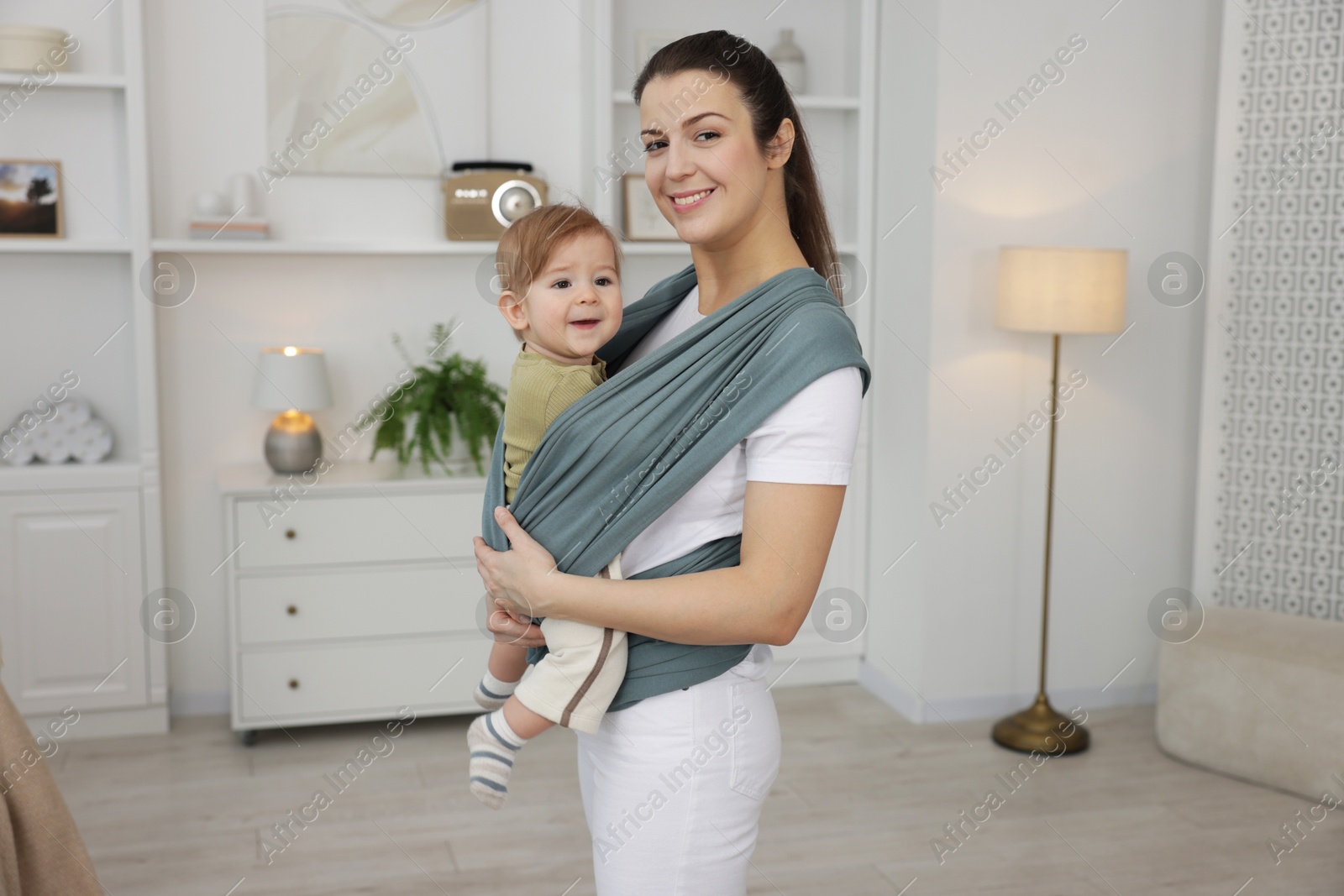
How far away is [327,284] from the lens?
3625mm

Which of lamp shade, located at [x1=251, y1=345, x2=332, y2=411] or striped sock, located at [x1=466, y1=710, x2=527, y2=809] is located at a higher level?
lamp shade, located at [x1=251, y1=345, x2=332, y2=411]

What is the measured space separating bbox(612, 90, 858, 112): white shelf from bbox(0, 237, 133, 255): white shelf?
4.96 feet

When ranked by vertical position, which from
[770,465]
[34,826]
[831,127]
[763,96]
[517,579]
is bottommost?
[34,826]

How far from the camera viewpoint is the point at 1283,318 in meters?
3.38

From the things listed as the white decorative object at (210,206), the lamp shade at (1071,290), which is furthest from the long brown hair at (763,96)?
the white decorative object at (210,206)

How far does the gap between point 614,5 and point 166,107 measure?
4.66ft

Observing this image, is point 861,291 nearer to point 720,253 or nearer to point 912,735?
point 912,735

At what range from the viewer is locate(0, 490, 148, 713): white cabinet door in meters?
3.29

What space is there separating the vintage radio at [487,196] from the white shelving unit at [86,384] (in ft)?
2.87

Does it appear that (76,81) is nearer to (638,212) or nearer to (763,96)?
(638,212)

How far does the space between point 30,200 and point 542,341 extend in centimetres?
260

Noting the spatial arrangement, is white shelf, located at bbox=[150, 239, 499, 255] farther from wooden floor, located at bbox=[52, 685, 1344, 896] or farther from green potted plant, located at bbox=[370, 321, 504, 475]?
wooden floor, located at bbox=[52, 685, 1344, 896]

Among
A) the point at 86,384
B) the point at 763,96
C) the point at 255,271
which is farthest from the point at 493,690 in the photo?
the point at 86,384

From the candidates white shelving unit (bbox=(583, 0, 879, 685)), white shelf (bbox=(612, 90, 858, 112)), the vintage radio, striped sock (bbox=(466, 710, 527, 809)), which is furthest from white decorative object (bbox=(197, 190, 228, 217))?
striped sock (bbox=(466, 710, 527, 809))
